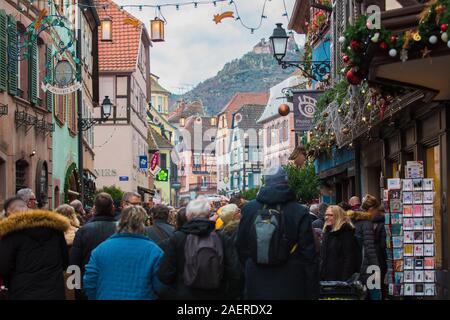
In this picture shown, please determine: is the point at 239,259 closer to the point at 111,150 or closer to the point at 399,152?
the point at 399,152

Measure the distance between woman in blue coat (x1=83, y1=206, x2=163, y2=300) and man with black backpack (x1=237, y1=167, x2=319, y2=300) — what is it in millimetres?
827

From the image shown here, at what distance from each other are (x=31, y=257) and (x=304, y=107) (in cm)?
2024

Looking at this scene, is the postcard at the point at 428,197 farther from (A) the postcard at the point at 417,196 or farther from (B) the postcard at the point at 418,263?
(B) the postcard at the point at 418,263

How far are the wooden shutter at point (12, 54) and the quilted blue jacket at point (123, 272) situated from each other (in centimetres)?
1310

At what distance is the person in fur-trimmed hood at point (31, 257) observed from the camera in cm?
955

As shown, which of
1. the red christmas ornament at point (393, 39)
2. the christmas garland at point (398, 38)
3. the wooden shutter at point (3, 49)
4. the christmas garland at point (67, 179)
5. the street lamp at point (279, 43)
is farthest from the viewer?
the christmas garland at point (67, 179)

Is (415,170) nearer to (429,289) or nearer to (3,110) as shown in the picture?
(429,289)

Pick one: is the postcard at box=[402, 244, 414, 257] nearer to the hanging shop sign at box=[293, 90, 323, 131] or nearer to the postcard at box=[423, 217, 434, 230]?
the postcard at box=[423, 217, 434, 230]

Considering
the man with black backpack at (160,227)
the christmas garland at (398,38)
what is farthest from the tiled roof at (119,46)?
the man with black backpack at (160,227)

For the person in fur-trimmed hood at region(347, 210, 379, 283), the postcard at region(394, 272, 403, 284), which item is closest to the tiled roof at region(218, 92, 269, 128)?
the postcard at region(394, 272, 403, 284)

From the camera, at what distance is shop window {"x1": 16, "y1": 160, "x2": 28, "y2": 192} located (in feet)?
76.6

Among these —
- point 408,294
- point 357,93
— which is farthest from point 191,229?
point 357,93

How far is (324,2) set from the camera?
3228cm

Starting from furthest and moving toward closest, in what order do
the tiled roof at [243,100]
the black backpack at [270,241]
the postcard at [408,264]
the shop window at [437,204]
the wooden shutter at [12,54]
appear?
the tiled roof at [243,100]
the wooden shutter at [12,54]
the shop window at [437,204]
the postcard at [408,264]
the black backpack at [270,241]
